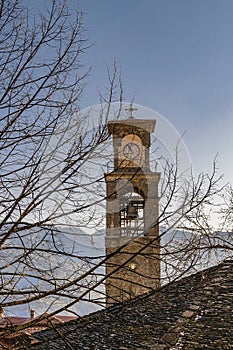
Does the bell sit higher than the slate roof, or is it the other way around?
the bell

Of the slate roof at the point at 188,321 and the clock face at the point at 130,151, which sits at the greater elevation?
the clock face at the point at 130,151

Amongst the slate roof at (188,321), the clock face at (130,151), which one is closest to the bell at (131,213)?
the slate roof at (188,321)

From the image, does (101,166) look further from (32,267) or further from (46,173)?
(32,267)

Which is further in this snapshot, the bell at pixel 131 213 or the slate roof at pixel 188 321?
the bell at pixel 131 213

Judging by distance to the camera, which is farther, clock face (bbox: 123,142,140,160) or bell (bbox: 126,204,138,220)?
bell (bbox: 126,204,138,220)

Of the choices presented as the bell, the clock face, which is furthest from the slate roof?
the bell

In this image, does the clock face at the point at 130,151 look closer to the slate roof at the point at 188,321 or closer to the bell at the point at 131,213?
the slate roof at the point at 188,321

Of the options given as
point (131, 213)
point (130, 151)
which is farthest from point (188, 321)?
point (131, 213)

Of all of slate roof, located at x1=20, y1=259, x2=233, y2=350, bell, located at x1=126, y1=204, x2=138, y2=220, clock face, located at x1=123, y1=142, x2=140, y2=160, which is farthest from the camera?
bell, located at x1=126, y1=204, x2=138, y2=220

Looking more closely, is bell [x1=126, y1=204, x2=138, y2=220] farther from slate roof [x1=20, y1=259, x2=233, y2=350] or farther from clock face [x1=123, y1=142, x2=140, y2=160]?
clock face [x1=123, y1=142, x2=140, y2=160]

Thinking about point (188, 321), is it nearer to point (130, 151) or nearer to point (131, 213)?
point (130, 151)

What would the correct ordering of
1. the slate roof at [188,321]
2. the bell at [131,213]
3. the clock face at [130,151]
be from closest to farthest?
the clock face at [130,151] → the slate roof at [188,321] → the bell at [131,213]

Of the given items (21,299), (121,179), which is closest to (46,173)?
(121,179)

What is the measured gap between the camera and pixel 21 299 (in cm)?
303
